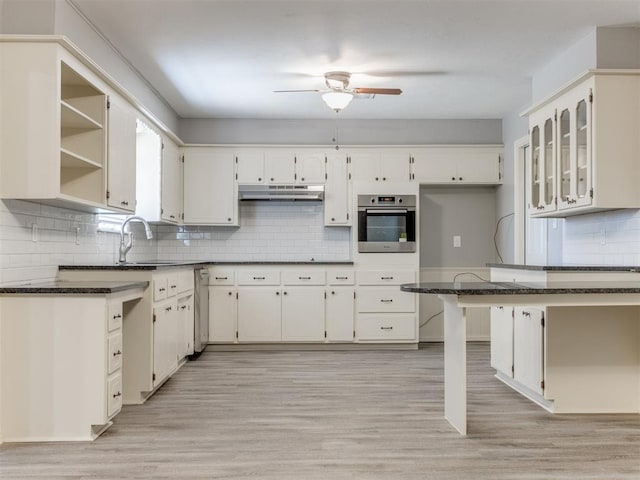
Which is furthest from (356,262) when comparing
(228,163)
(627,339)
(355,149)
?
(627,339)

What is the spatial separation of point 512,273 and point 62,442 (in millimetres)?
3176

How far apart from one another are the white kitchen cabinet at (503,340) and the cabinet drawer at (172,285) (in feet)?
8.64

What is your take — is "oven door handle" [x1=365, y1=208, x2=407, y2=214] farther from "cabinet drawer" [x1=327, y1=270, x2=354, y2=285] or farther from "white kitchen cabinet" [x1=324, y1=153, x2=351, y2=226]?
"cabinet drawer" [x1=327, y1=270, x2=354, y2=285]

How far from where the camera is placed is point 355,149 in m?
6.09

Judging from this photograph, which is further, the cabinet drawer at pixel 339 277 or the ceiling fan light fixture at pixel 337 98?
the cabinet drawer at pixel 339 277

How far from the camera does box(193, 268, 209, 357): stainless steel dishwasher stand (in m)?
5.24

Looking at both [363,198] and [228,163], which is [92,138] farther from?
[363,198]

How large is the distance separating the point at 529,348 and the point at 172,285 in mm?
2761

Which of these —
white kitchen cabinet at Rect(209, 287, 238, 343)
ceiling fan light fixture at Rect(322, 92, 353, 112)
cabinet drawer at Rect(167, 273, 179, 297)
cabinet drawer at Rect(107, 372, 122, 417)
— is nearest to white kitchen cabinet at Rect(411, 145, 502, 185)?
ceiling fan light fixture at Rect(322, 92, 353, 112)

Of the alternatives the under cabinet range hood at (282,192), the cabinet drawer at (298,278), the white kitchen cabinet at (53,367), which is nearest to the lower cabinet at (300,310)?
the cabinet drawer at (298,278)

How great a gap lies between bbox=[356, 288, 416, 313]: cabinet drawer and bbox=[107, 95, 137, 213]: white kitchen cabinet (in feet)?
8.59

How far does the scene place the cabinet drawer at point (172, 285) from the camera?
421 cm

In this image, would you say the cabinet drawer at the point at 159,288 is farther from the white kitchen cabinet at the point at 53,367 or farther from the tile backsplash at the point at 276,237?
the tile backsplash at the point at 276,237

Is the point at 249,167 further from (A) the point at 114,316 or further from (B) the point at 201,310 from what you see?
(A) the point at 114,316
